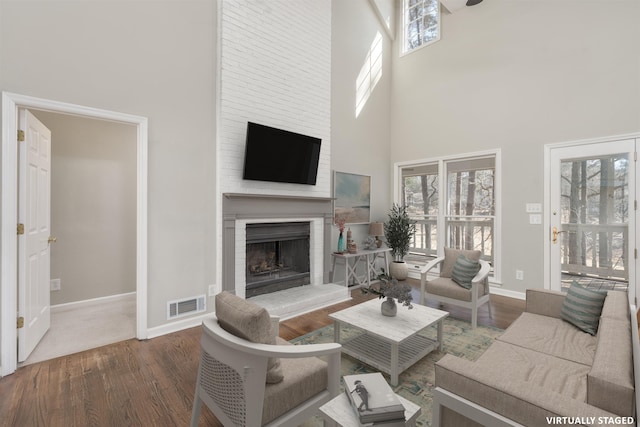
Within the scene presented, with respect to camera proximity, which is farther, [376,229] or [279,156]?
[376,229]

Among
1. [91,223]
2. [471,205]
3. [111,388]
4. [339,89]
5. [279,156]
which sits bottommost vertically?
[111,388]

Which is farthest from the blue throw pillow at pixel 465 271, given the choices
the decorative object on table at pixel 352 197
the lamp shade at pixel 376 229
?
the decorative object on table at pixel 352 197

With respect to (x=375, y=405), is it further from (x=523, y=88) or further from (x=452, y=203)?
(x=523, y=88)

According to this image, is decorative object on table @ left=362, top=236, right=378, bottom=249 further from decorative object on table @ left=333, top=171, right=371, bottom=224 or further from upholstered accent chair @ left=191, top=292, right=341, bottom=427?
upholstered accent chair @ left=191, top=292, right=341, bottom=427

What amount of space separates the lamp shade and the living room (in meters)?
0.22

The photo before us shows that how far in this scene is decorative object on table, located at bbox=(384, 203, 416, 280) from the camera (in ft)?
17.1

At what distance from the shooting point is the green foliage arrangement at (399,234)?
5227 mm

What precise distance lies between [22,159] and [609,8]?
6415 millimetres

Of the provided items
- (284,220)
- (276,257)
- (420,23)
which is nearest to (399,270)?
(276,257)

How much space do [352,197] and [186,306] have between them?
9.87ft

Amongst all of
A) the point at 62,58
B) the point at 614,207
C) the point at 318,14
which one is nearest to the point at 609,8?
the point at 614,207

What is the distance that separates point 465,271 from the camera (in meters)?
3.41

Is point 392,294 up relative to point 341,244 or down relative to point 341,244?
down

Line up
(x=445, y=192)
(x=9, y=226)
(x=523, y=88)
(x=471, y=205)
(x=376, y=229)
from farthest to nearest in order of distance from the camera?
(x=445, y=192) < (x=376, y=229) < (x=471, y=205) < (x=523, y=88) < (x=9, y=226)
